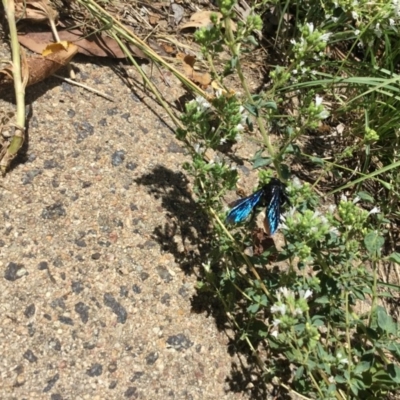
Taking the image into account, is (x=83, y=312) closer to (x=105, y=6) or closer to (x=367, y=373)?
(x=367, y=373)

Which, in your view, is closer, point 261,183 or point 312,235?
point 312,235

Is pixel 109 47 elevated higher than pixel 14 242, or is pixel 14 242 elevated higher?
pixel 109 47

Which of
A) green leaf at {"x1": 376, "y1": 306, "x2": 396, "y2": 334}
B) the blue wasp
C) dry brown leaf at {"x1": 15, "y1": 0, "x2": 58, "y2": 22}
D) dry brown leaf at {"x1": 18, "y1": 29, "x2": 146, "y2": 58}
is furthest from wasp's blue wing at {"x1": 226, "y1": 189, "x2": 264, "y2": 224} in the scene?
dry brown leaf at {"x1": 15, "y1": 0, "x2": 58, "y2": 22}

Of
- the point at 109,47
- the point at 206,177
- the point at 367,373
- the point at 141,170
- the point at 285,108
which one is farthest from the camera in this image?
the point at 285,108

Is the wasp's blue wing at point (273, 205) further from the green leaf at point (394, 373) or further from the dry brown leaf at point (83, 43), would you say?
the dry brown leaf at point (83, 43)

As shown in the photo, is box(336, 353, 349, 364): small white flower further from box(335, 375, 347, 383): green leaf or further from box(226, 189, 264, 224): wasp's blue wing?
box(226, 189, 264, 224): wasp's blue wing

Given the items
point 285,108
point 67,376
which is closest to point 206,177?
point 67,376

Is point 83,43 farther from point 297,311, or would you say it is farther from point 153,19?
point 297,311

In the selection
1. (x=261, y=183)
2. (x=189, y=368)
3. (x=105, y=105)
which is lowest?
(x=189, y=368)
